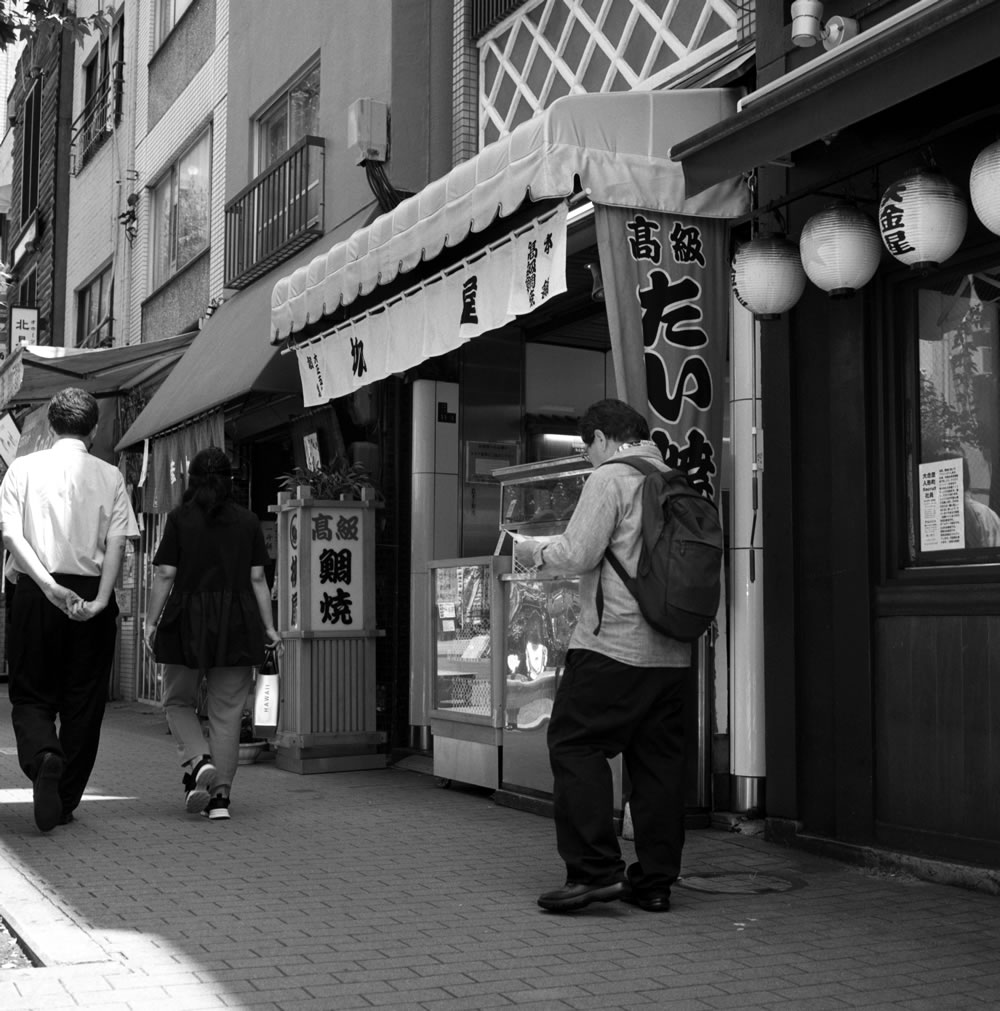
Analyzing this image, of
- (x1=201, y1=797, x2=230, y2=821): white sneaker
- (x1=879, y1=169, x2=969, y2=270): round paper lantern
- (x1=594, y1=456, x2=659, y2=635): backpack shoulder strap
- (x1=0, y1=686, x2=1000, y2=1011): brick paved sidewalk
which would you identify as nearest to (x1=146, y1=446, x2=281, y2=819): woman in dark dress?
(x1=201, y1=797, x2=230, y2=821): white sneaker

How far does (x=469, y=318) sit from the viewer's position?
24.6 feet

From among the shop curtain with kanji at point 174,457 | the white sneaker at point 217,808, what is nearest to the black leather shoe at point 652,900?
the white sneaker at point 217,808

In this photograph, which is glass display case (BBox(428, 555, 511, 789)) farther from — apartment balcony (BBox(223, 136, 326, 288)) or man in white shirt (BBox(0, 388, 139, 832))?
apartment balcony (BBox(223, 136, 326, 288))

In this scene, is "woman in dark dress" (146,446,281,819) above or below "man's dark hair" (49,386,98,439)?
below

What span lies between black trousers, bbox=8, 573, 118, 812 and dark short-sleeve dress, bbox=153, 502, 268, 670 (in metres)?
0.46

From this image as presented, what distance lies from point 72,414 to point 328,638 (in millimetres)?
2985

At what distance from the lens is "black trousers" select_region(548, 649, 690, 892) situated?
206 inches

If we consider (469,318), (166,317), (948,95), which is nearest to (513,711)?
(469,318)

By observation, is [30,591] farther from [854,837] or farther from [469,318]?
[854,837]

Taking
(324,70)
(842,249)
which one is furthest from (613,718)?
(324,70)

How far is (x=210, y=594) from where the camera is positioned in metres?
7.63

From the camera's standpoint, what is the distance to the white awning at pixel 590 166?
253 inches

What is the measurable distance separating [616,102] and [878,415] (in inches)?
78.6

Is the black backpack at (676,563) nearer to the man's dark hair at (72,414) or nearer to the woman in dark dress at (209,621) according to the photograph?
the woman in dark dress at (209,621)
